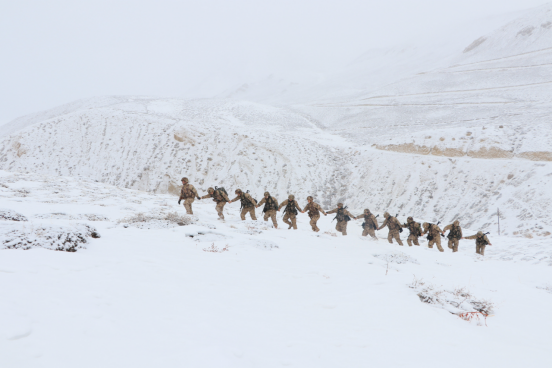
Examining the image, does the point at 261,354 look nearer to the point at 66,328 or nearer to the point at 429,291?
the point at 66,328

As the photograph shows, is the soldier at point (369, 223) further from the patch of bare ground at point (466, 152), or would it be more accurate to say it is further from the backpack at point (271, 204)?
the patch of bare ground at point (466, 152)

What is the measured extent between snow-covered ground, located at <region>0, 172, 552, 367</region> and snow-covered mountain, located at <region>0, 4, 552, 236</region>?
17.2 metres

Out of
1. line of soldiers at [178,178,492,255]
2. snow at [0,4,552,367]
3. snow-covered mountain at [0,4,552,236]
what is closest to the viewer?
snow at [0,4,552,367]

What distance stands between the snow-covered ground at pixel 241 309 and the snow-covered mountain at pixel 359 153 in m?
17.2

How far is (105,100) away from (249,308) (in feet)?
195

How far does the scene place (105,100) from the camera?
2068 inches

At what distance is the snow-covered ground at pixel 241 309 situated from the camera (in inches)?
126

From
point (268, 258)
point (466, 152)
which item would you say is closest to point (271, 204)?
point (268, 258)

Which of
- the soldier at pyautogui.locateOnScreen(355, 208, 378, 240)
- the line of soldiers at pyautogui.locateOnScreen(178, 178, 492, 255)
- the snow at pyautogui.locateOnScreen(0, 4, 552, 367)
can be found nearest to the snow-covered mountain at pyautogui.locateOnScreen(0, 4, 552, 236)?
the snow at pyautogui.locateOnScreen(0, 4, 552, 367)

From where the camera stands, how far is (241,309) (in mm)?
4648

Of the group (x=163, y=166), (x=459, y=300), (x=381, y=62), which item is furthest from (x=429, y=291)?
(x=381, y=62)

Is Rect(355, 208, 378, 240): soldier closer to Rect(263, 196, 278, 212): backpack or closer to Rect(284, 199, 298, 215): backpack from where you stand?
Rect(284, 199, 298, 215): backpack

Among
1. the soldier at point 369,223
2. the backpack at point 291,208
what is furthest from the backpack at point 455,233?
the backpack at point 291,208

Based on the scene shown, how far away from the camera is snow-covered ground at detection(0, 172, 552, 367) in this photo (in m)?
3.21
